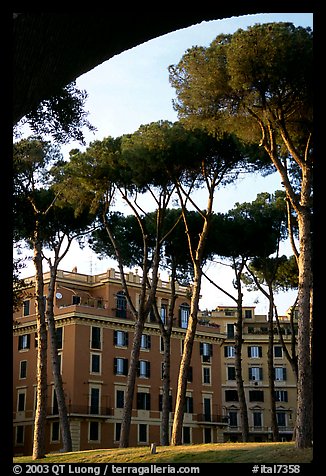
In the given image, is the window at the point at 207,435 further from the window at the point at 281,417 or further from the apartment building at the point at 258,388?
the window at the point at 281,417

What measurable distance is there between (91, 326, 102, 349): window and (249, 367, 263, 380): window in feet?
60.6

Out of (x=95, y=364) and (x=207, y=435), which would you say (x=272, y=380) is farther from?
(x=207, y=435)

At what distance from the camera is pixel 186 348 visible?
1786 cm

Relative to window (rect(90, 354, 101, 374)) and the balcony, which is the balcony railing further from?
the balcony

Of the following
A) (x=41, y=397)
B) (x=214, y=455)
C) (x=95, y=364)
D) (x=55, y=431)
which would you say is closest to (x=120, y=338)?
(x=95, y=364)

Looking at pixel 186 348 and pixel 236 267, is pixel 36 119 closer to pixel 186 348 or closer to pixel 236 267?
pixel 186 348

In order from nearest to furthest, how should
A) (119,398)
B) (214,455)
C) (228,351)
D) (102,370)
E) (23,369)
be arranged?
(214,455) → (102,370) → (119,398) → (23,369) → (228,351)

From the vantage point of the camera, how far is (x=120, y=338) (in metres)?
38.7

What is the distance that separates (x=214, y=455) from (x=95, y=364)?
79.5ft

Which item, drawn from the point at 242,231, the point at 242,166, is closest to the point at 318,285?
the point at 242,166

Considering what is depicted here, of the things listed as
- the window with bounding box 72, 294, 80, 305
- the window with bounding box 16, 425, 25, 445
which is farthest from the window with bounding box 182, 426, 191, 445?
the window with bounding box 72, 294, 80, 305

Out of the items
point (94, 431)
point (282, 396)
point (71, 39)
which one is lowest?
point (94, 431)

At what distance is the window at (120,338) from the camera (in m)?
38.4

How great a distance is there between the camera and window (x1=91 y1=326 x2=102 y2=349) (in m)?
37.1
